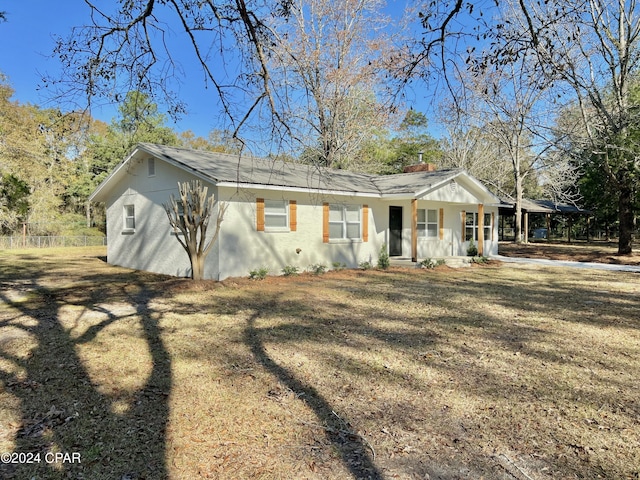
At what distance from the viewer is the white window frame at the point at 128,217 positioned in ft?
48.7

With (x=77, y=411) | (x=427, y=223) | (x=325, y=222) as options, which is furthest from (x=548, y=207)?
(x=77, y=411)

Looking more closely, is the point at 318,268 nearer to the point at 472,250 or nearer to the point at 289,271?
the point at 289,271

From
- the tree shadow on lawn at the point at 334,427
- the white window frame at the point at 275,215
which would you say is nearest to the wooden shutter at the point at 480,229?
the white window frame at the point at 275,215

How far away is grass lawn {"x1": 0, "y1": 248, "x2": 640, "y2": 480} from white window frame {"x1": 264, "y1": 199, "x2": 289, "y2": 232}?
162 inches

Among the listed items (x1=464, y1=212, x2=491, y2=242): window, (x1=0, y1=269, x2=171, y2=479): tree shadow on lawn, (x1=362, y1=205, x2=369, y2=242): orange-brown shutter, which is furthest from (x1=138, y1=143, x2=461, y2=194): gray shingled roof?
(x1=0, y1=269, x2=171, y2=479): tree shadow on lawn

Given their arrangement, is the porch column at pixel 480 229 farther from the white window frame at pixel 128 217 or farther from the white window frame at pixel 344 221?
the white window frame at pixel 128 217

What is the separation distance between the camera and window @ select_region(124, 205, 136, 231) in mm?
14846

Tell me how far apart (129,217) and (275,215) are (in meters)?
6.10

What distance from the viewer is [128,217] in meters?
15.0

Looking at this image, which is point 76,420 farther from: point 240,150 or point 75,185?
point 75,185

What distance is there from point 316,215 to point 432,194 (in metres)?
4.90

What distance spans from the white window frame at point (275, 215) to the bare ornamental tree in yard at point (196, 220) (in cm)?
145

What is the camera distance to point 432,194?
1551 cm

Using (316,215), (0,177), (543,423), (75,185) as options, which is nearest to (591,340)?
(543,423)
